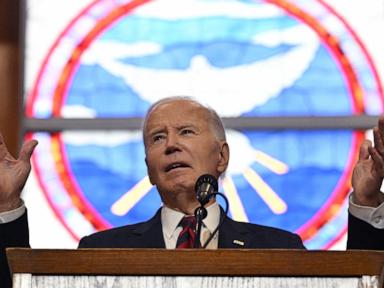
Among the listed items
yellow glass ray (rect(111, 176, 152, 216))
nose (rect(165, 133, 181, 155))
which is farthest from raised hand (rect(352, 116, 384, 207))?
yellow glass ray (rect(111, 176, 152, 216))

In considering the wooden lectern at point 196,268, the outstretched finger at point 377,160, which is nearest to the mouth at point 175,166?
the outstretched finger at point 377,160

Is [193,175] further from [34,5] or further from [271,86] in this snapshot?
[34,5]

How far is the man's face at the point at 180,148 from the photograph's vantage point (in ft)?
12.6

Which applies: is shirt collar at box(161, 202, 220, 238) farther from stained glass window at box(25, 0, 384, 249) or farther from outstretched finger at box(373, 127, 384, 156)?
stained glass window at box(25, 0, 384, 249)

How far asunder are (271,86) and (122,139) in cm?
70

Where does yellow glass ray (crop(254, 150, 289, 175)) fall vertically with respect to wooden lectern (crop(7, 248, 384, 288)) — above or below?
above

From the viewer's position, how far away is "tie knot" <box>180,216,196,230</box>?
12.2 feet

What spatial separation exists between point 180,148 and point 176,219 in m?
0.22

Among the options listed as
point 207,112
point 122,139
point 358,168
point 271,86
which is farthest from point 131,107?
point 358,168

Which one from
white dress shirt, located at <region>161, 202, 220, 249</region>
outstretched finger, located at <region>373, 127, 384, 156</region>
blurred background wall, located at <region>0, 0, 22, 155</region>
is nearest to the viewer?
outstretched finger, located at <region>373, 127, 384, 156</region>

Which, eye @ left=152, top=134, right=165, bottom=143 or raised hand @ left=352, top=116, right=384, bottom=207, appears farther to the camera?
eye @ left=152, top=134, right=165, bottom=143

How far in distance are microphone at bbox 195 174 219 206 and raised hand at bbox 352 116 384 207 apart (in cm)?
49

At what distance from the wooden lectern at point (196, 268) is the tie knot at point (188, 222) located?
93cm

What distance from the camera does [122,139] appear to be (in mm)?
5770
